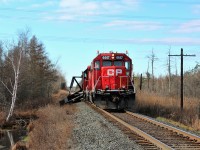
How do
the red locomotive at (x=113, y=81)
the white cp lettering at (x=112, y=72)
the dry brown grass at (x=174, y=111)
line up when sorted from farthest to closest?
the white cp lettering at (x=112, y=72) → the red locomotive at (x=113, y=81) → the dry brown grass at (x=174, y=111)

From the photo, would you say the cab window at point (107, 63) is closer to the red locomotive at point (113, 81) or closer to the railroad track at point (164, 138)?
the red locomotive at point (113, 81)

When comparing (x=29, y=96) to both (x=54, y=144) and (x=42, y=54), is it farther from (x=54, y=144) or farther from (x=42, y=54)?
(x=54, y=144)

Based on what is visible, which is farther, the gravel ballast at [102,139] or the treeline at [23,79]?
the treeline at [23,79]

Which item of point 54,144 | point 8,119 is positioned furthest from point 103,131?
point 8,119

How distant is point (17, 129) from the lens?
29.2m

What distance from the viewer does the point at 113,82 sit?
2238cm

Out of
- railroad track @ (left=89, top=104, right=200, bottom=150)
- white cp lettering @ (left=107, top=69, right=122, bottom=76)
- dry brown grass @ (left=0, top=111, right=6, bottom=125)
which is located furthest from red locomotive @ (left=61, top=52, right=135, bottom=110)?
dry brown grass @ (left=0, top=111, right=6, bottom=125)

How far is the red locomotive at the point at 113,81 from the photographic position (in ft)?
72.2

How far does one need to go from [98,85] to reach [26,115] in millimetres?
14789

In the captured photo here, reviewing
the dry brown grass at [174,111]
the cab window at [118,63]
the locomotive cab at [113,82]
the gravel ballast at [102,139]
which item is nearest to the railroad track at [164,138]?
the gravel ballast at [102,139]

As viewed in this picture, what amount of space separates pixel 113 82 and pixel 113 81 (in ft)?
0.22

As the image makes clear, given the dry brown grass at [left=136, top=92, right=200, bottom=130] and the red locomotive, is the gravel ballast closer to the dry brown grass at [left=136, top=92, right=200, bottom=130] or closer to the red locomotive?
the dry brown grass at [left=136, top=92, right=200, bottom=130]

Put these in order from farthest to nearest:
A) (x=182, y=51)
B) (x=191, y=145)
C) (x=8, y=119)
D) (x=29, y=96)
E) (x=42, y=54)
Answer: (x=42, y=54) < (x=29, y=96) < (x=8, y=119) < (x=182, y=51) < (x=191, y=145)

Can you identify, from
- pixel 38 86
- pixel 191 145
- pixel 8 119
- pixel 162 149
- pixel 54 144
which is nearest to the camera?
pixel 162 149
